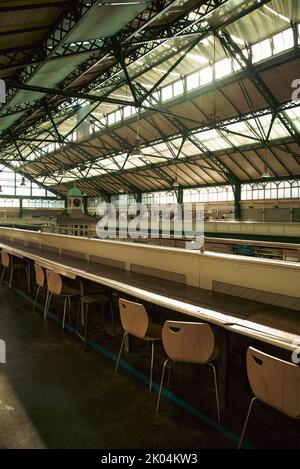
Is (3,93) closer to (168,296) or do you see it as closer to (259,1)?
(259,1)

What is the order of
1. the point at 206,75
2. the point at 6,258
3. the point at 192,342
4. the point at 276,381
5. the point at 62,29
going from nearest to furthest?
the point at 276,381 → the point at 192,342 → the point at 62,29 → the point at 6,258 → the point at 206,75

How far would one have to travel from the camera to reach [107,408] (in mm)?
2572

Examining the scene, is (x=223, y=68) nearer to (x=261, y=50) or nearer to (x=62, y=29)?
(x=261, y=50)

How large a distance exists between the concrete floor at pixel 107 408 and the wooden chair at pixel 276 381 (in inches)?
23.9

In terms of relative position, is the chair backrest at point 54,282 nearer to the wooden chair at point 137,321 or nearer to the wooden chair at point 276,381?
the wooden chair at point 137,321

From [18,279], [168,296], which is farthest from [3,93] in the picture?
[168,296]

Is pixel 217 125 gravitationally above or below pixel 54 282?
above

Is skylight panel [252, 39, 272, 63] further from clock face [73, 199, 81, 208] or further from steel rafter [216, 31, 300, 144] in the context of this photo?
clock face [73, 199, 81, 208]

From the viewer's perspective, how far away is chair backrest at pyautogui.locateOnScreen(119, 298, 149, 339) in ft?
8.92

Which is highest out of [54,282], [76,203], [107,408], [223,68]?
[223,68]

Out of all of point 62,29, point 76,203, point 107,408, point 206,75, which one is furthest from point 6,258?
point 76,203

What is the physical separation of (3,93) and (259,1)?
21.4 ft

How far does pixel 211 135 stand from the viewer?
51.8ft

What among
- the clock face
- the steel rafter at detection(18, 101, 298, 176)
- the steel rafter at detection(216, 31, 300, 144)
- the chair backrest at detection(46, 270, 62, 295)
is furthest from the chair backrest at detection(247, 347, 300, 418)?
the clock face
